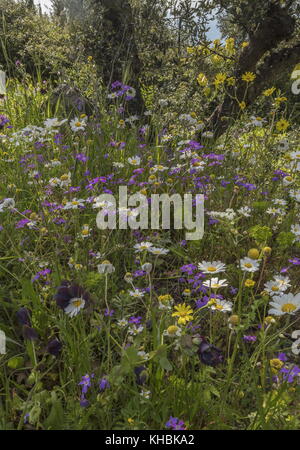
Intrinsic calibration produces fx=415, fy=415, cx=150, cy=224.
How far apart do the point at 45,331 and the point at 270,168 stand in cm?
196

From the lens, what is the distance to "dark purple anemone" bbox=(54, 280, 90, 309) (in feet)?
4.24

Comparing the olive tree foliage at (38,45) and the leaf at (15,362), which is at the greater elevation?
the olive tree foliage at (38,45)

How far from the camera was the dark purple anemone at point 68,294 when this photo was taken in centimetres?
129

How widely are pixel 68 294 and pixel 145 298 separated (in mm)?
686

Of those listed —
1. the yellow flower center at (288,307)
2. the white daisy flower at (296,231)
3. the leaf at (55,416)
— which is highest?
the yellow flower center at (288,307)

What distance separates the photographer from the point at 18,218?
2.44 metres

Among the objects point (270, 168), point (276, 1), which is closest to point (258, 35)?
point (276, 1)

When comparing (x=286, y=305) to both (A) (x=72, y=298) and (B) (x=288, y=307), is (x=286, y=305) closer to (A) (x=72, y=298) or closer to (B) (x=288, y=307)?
(B) (x=288, y=307)

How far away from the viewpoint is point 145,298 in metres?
1.94

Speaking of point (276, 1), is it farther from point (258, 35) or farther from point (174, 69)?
point (174, 69)

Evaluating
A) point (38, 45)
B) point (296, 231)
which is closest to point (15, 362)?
point (296, 231)

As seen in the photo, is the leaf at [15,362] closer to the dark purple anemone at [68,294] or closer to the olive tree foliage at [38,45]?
the dark purple anemone at [68,294]

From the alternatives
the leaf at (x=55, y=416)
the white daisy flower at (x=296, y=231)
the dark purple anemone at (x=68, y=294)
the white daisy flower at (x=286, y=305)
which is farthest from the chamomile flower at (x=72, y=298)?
the white daisy flower at (x=296, y=231)

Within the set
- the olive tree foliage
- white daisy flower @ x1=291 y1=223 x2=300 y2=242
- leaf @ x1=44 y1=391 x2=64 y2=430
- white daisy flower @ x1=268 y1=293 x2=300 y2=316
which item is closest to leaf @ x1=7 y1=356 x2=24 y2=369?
leaf @ x1=44 y1=391 x2=64 y2=430
